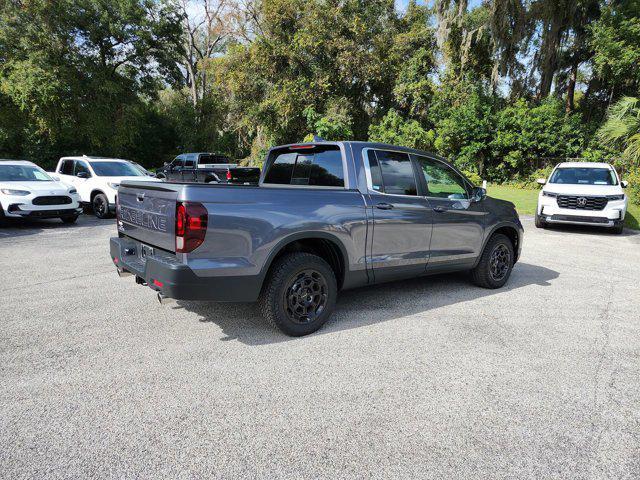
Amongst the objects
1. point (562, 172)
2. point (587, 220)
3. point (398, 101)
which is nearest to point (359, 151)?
point (587, 220)

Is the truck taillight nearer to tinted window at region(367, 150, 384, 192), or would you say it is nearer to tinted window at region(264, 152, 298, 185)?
tinted window at region(264, 152, 298, 185)

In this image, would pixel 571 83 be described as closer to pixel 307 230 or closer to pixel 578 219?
pixel 578 219

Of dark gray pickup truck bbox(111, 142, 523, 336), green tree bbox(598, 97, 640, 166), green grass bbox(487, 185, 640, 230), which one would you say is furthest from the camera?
green tree bbox(598, 97, 640, 166)

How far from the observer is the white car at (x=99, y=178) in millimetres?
11727

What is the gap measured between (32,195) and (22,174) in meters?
1.26

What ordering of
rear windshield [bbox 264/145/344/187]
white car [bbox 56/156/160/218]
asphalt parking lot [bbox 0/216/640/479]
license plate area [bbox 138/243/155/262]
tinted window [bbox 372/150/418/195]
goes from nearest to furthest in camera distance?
1. asphalt parking lot [bbox 0/216/640/479]
2. license plate area [bbox 138/243/155/262]
3. rear windshield [bbox 264/145/344/187]
4. tinted window [bbox 372/150/418/195]
5. white car [bbox 56/156/160/218]

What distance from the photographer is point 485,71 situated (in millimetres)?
25531

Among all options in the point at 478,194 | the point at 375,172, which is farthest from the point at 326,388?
the point at 478,194

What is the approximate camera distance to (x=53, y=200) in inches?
401

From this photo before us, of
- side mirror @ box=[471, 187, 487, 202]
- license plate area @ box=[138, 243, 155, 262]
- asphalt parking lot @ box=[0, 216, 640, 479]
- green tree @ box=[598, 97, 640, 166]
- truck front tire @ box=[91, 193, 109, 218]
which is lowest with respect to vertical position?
asphalt parking lot @ box=[0, 216, 640, 479]

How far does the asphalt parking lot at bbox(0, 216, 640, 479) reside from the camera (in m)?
2.37

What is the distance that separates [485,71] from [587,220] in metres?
18.4

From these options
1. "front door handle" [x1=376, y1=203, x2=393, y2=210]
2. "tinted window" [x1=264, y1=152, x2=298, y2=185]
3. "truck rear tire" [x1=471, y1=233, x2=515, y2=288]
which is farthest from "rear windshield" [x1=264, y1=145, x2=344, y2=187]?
"truck rear tire" [x1=471, y1=233, x2=515, y2=288]

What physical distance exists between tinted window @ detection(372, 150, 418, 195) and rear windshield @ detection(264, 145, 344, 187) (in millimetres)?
488
